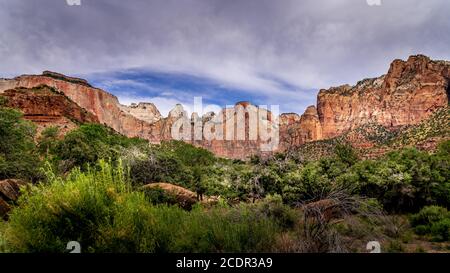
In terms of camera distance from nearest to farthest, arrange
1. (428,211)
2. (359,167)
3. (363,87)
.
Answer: (428,211), (359,167), (363,87)

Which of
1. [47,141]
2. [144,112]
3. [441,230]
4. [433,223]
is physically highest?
[144,112]

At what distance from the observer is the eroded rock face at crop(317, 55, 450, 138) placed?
87125 mm

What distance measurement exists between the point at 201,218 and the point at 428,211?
41.5 ft

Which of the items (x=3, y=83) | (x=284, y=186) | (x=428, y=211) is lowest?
(x=428, y=211)

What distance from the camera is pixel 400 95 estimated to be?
321 feet

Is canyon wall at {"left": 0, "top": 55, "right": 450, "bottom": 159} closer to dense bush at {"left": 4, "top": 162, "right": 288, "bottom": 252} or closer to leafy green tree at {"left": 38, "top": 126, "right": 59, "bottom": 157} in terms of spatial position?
leafy green tree at {"left": 38, "top": 126, "right": 59, "bottom": 157}

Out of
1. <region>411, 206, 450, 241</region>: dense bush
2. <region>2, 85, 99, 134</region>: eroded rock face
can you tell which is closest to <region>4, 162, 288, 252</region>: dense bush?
<region>411, 206, 450, 241</region>: dense bush

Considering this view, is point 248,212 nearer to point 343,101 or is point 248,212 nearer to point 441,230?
point 441,230

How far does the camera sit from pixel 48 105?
216ft

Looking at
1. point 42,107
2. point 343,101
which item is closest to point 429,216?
point 42,107

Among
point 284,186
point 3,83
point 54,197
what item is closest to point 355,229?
point 54,197
